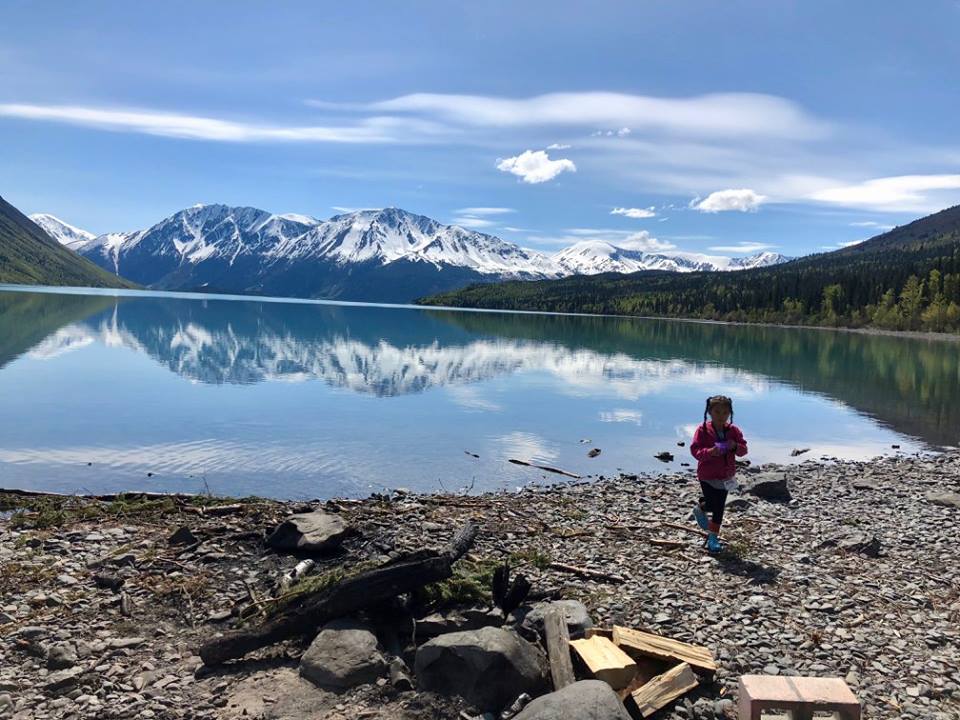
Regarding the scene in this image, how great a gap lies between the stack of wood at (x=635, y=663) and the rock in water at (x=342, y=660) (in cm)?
255

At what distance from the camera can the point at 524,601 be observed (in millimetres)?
11516

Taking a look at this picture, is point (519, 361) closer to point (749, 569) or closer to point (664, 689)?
point (749, 569)

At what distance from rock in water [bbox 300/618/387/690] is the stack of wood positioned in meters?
2.55

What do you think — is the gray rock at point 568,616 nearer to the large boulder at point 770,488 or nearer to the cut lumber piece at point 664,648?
the cut lumber piece at point 664,648

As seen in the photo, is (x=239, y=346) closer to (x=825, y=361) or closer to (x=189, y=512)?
(x=189, y=512)

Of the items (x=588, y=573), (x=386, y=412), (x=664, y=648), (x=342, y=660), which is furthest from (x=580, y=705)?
(x=386, y=412)

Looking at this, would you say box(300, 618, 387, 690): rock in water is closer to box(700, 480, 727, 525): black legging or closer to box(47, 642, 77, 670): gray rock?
box(47, 642, 77, 670): gray rock

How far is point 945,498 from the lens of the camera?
A: 20625mm

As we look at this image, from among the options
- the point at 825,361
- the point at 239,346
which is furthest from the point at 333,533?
the point at 825,361

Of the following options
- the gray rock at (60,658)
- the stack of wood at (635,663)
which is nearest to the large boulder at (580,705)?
the stack of wood at (635,663)

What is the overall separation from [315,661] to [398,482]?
15.6 m

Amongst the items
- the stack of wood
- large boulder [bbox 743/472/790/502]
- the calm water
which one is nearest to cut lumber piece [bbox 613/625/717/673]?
the stack of wood

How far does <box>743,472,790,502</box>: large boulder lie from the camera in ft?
69.6

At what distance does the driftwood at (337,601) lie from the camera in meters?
9.77
